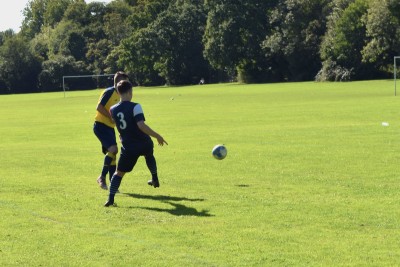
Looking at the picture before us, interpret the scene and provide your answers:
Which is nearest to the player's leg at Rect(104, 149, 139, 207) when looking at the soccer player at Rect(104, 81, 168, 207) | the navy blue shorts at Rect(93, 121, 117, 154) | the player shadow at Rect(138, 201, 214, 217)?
the soccer player at Rect(104, 81, 168, 207)

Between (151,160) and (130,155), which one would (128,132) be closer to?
(130,155)

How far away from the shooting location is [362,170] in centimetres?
1491

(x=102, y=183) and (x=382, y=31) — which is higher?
(x=382, y=31)

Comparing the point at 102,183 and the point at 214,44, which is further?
the point at 214,44

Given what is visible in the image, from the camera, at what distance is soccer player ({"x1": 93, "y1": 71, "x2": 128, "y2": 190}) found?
13.9m

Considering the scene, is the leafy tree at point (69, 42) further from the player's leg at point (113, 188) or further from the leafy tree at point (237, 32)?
the player's leg at point (113, 188)

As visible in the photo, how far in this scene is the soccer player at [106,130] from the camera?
13.9 meters

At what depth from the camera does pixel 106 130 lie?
46.7ft

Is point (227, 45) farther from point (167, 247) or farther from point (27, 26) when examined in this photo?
point (27, 26)

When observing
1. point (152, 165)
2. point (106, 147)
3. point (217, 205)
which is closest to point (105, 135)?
point (106, 147)

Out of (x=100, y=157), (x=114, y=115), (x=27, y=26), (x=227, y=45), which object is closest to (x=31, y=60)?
(x=227, y=45)

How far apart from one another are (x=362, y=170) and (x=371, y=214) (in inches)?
185

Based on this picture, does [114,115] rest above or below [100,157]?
above

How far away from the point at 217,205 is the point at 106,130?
358 centimetres
